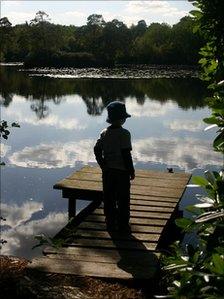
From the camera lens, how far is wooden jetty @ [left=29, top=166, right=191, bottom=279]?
5297 millimetres

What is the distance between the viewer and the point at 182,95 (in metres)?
37.9

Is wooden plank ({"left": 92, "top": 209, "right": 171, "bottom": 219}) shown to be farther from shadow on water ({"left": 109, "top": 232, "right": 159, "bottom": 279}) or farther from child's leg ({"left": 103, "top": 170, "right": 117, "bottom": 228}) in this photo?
shadow on water ({"left": 109, "top": 232, "right": 159, "bottom": 279})

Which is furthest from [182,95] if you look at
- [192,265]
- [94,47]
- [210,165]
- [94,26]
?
[94,26]

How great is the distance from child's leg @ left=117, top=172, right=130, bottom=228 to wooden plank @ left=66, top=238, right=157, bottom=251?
1.55 feet

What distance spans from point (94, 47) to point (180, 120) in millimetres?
76113

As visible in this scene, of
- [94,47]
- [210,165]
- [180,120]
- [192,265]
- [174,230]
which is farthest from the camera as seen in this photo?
[94,47]

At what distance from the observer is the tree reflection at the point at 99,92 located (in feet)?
A: 110

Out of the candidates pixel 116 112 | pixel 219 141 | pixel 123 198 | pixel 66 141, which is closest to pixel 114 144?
pixel 116 112

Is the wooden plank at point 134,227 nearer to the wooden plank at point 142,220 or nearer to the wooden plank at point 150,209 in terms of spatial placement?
the wooden plank at point 142,220

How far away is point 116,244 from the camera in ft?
20.0

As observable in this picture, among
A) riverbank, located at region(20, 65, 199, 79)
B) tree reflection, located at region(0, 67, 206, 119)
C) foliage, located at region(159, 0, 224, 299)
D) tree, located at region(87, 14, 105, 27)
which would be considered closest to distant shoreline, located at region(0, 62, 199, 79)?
riverbank, located at region(20, 65, 199, 79)

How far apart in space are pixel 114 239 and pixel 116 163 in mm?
982

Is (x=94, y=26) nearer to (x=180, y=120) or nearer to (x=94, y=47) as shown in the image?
(x=94, y=47)

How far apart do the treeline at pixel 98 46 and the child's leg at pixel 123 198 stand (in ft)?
259
